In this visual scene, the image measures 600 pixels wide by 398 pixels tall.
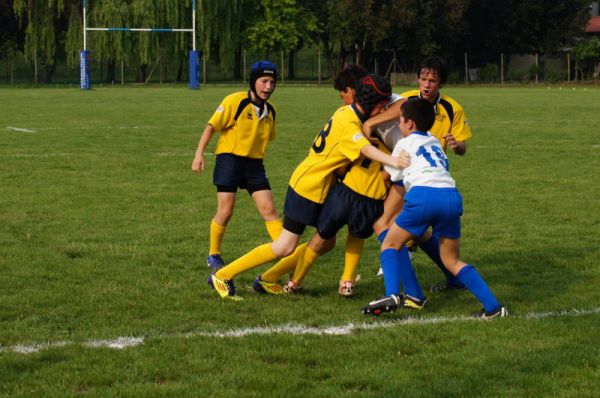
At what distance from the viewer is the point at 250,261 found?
6.84 metres

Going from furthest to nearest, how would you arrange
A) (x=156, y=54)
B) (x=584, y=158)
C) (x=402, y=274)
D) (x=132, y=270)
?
(x=156, y=54) < (x=584, y=158) < (x=132, y=270) < (x=402, y=274)

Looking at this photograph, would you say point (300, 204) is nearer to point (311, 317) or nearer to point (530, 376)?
point (311, 317)

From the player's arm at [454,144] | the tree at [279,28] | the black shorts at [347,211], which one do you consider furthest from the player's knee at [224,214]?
the tree at [279,28]

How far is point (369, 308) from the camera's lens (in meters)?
5.99

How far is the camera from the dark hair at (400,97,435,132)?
600 centimetres

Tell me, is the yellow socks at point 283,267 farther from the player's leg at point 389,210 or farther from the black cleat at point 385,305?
the black cleat at point 385,305

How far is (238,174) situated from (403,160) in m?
2.13

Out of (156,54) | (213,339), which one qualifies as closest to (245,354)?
(213,339)

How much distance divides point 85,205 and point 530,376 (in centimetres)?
703

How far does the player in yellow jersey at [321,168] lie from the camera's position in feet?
20.7

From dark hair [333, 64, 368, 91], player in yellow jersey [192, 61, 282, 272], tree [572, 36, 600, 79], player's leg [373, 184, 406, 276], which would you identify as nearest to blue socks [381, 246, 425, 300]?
player's leg [373, 184, 406, 276]

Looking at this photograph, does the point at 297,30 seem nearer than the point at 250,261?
No

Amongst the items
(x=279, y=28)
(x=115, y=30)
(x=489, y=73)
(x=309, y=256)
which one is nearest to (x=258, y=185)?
(x=309, y=256)

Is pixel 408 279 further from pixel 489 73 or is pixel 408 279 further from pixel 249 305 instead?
pixel 489 73
